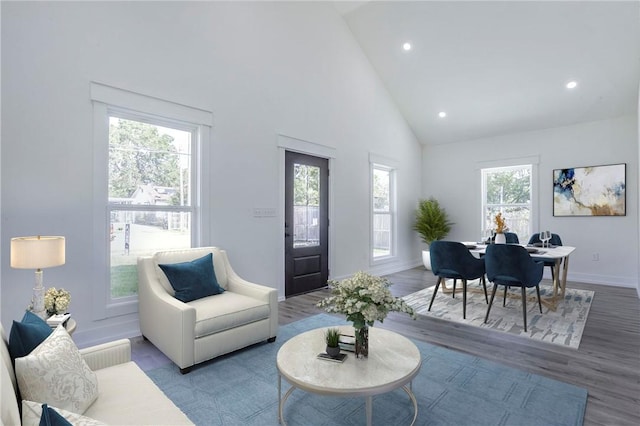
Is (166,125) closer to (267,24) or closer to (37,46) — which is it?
(37,46)

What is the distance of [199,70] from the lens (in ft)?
11.9

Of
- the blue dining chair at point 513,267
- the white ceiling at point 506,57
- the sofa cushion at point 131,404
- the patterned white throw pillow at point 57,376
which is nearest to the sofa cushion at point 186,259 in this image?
the sofa cushion at point 131,404

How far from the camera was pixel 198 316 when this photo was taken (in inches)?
99.7

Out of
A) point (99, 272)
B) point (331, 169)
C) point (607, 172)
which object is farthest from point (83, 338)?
point (607, 172)

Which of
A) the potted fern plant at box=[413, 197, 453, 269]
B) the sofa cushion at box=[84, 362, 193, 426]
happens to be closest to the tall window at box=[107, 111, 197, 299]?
the sofa cushion at box=[84, 362, 193, 426]

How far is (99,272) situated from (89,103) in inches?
58.9

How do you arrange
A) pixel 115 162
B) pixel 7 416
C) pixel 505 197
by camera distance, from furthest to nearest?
pixel 505 197 → pixel 115 162 → pixel 7 416

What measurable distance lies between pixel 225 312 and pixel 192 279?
509 millimetres

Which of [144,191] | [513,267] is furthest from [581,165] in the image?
[144,191]

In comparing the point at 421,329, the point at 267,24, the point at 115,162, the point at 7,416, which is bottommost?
the point at 421,329

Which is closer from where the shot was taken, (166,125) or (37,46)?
(37,46)

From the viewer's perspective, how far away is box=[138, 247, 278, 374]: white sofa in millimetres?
2441

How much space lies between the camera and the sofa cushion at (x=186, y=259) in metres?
2.96

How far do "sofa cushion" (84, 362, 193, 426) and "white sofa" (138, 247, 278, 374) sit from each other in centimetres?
80
